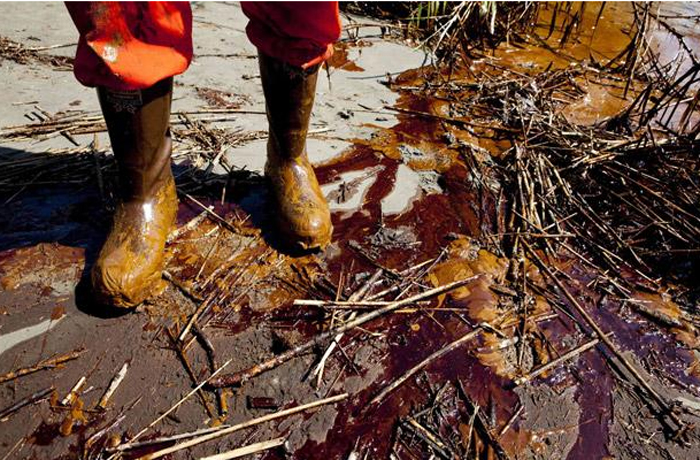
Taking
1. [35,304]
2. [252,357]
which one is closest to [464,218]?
[252,357]

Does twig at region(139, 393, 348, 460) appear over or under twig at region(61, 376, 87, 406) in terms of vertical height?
under

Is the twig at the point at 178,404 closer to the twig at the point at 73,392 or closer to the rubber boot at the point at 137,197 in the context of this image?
the twig at the point at 73,392

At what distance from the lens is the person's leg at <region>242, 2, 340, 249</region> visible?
4.80 feet

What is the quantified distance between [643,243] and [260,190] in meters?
1.80

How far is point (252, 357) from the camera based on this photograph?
1.48 metres

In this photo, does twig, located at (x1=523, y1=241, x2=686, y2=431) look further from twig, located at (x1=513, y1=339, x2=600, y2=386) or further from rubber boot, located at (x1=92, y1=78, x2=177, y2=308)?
rubber boot, located at (x1=92, y1=78, x2=177, y2=308)

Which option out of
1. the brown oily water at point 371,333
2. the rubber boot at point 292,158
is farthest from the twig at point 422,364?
the rubber boot at point 292,158

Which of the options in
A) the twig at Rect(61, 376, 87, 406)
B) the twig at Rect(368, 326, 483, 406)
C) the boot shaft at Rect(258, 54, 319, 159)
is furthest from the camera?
the boot shaft at Rect(258, 54, 319, 159)

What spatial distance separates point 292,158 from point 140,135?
0.59 m

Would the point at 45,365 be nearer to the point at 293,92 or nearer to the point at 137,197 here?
the point at 137,197

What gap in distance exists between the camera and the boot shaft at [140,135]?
1.37 metres

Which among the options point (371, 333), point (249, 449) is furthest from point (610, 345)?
point (249, 449)

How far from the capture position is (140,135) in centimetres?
145

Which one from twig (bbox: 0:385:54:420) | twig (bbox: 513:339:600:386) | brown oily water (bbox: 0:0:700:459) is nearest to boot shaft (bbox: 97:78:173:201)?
brown oily water (bbox: 0:0:700:459)
